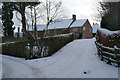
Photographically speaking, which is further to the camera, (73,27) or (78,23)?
(78,23)

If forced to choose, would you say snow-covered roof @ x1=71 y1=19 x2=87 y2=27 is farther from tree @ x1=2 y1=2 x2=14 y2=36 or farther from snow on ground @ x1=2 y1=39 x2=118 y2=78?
snow on ground @ x1=2 y1=39 x2=118 y2=78

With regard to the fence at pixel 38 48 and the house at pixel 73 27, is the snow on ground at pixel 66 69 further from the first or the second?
the house at pixel 73 27

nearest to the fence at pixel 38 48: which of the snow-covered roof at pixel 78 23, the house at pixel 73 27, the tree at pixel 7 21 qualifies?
the tree at pixel 7 21

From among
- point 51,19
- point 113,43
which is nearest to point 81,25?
point 51,19

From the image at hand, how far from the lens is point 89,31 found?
45906mm

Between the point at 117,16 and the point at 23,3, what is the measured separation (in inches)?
671

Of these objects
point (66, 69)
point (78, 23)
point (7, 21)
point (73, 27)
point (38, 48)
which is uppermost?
point (78, 23)

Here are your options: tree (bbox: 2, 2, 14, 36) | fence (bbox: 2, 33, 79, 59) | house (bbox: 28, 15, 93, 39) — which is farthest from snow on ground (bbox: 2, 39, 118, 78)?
house (bbox: 28, 15, 93, 39)

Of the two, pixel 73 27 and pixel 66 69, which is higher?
pixel 73 27

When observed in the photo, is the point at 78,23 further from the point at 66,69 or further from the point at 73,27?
the point at 66,69

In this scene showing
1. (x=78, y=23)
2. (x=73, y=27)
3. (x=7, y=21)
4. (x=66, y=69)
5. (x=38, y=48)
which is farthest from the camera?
(x=78, y=23)

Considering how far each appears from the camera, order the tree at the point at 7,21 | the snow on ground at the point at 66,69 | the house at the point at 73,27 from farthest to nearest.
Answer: the house at the point at 73,27 → the tree at the point at 7,21 → the snow on ground at the point at 66,69

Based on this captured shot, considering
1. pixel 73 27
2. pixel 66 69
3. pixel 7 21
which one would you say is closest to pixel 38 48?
pixel 66 69

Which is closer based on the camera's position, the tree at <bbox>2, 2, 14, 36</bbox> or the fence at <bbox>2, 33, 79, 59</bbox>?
the fence at <bbox>2, 33, 79, 59</bbox>
